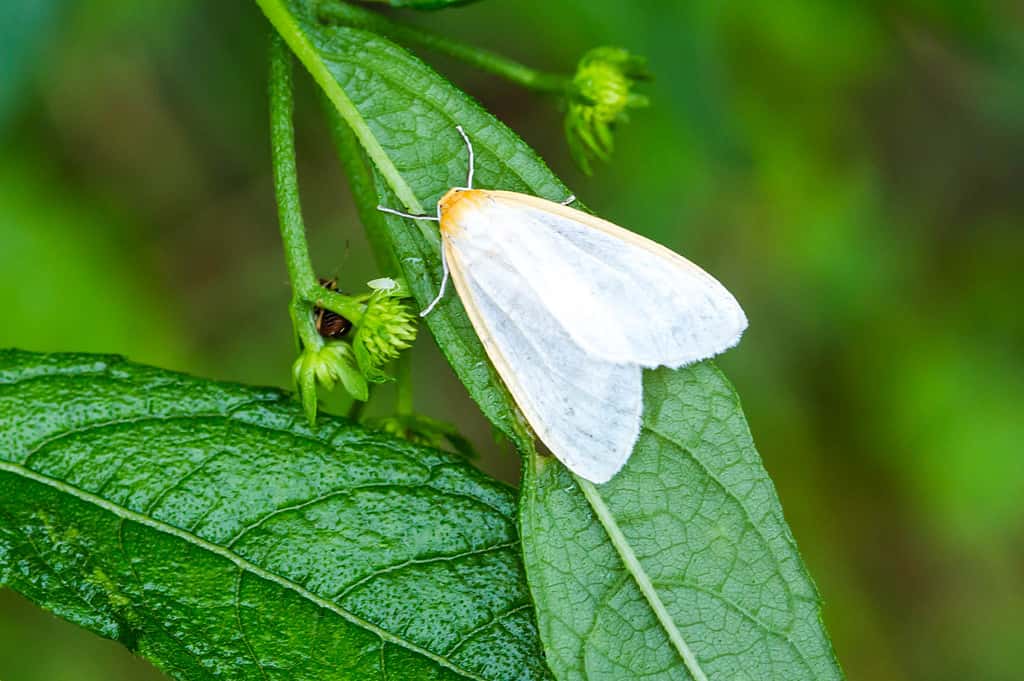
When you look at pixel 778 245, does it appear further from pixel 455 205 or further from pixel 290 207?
pixel 290 207

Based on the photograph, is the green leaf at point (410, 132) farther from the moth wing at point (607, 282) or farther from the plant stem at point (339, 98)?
the moth wing at point (607, 282)

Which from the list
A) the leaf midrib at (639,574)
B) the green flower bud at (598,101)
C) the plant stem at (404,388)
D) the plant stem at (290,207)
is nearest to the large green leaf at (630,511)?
the leaf midrib at (639,574)

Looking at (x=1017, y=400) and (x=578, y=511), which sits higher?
(x=1017, y=400)

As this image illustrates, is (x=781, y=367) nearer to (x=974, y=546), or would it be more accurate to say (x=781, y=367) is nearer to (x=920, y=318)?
(x=920, y=318)

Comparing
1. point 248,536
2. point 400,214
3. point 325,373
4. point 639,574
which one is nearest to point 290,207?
point 400,214

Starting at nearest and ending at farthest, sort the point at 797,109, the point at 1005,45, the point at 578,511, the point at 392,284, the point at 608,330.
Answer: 1. the point at 578,511
2. the point at 392,284
3. the point at 608,330
4. the point at 1005,45
5. the point at 797,109

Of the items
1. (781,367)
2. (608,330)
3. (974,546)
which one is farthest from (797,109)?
(608,330)
